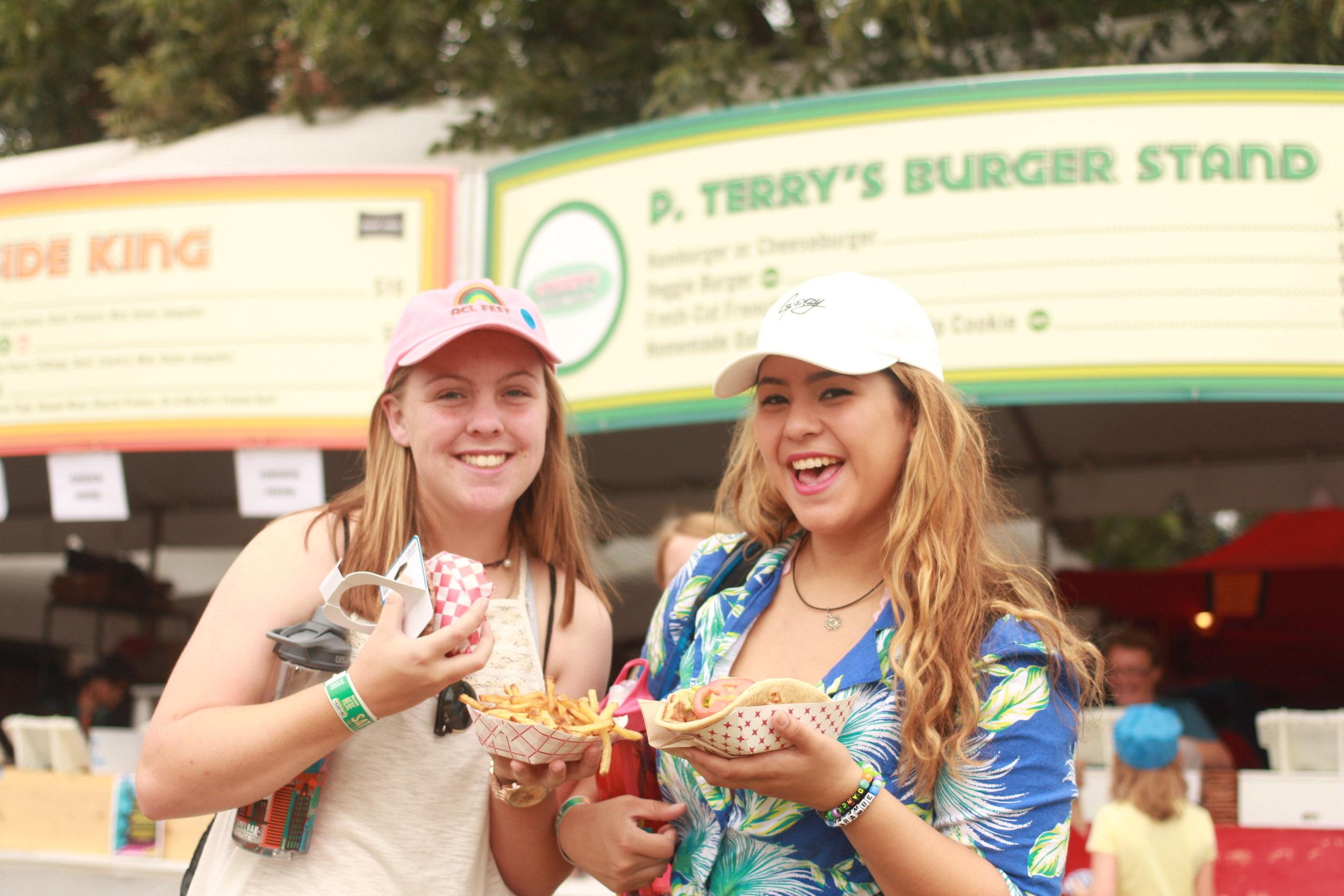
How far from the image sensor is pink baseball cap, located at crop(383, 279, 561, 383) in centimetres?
211

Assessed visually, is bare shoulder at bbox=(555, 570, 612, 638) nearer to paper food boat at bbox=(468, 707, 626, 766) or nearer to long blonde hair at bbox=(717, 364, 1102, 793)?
paper food boat at bbox=(468, 707, 626, 766)

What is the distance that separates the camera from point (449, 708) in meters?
2.05

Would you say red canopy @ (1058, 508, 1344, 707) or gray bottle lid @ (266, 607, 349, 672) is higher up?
gray bottle lid @ (266, 607, 349, 672)

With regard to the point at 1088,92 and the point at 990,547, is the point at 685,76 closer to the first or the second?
the point at 1088,92

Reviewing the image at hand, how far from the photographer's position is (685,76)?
691 cm

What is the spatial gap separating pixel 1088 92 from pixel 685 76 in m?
2.92

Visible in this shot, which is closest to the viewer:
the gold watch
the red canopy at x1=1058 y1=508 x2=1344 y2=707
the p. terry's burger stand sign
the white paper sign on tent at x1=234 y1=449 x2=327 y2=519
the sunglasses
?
the gold watch

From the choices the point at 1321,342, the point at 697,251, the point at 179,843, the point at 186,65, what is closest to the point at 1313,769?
the point at 1321,342

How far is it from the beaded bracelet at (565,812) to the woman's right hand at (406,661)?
0.48m

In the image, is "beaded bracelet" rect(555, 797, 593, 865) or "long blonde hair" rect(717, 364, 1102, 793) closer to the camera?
"long blonde hair" rect(717, 364, 1102, 793)

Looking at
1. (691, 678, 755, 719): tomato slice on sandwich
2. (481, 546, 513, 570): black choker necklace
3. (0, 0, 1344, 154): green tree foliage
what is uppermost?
(0, 0, 1344, 154): green tree foliage

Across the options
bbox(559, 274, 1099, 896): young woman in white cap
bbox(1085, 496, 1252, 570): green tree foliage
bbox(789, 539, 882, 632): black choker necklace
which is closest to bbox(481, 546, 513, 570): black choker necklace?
bbox(559, 274, 1099, 896): young woman in white cap

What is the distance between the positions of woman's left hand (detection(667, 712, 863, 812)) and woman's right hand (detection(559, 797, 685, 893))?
0.36m

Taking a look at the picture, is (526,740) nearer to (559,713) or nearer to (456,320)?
(559,713)
